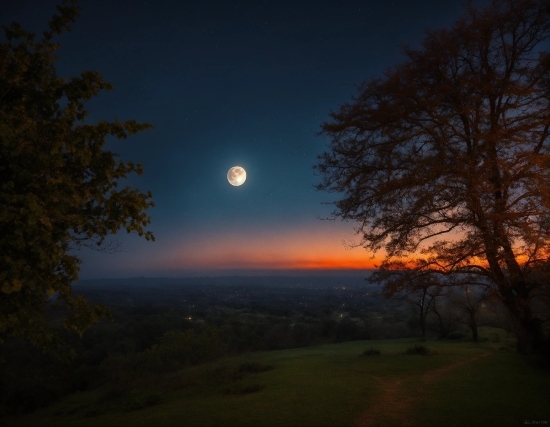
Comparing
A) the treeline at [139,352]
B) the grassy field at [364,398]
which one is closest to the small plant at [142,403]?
the grassy field at [364,398]

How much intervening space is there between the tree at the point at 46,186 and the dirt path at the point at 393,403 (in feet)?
27.8

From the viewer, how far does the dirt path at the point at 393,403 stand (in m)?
9.66

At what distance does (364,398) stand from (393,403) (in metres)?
1.01

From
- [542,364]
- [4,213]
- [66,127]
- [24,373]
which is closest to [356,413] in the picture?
[542,364]

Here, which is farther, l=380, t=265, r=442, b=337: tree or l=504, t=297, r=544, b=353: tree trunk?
l=504, t=297, r=544, b=353: tree trunk

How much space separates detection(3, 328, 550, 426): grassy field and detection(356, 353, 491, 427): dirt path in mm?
29

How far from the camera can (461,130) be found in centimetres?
1513

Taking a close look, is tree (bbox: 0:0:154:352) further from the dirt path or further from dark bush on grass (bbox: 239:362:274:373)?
dark bush on grass (bbox: 239:362:274:373)

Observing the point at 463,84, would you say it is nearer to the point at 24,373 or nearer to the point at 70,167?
the point at 70,167

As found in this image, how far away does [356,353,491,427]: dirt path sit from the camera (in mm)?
9656

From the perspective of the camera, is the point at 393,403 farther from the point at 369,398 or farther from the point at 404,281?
the point at 404,281

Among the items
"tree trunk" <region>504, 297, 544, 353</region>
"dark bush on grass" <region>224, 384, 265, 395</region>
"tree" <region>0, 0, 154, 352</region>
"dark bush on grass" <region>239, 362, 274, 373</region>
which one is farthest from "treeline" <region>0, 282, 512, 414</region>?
"dark bush on grass" <region>224, 384, 265, 395</region>

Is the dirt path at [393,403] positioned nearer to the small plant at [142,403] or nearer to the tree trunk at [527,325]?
the tree trunk at [527,325]

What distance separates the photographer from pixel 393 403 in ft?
36.6
